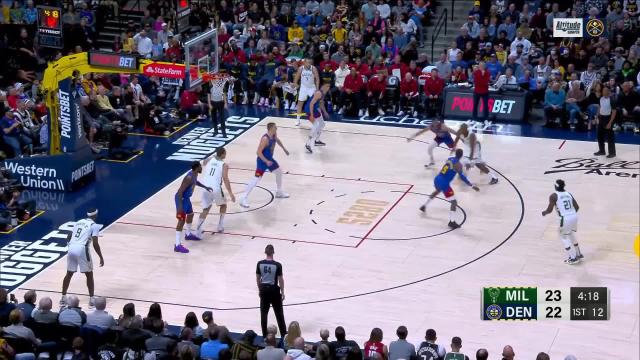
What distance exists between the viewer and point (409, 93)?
33.6 metres

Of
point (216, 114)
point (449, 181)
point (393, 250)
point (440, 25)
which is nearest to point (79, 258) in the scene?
point (393, 250)

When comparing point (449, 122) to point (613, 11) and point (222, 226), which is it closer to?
point (613, 11)

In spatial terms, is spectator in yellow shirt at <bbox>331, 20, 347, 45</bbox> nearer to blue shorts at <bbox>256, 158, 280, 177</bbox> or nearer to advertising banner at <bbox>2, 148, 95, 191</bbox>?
advertising banner at <bbox>2, 148, 95, 191</bbox>

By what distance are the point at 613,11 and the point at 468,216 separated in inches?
528

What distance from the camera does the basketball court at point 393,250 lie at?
20.0m

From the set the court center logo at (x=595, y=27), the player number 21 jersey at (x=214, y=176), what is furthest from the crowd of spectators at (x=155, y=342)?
the court center logo at (x=595, y=27)

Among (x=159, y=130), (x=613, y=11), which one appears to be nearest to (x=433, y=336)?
(x=159, y=130)

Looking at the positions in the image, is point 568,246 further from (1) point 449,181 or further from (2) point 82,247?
(2) point 82,247

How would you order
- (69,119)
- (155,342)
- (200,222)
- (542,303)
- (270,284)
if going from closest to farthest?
(542,303)
(155,342)
(270,284)
(200,222)
(69,119)

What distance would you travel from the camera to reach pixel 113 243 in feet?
77.7

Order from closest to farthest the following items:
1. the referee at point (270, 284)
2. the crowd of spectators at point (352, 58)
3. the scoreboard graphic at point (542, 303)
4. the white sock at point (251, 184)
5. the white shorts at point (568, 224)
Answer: the scoreboard graphic at point (542, 303) < the referee at point (270, 284) < the white shorts at point (568, 224) < the white sock at point (251, 184) < the crowd of spectators at point (352, 58)

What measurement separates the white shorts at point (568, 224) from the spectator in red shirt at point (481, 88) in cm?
1079

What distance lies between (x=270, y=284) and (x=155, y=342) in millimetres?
2994

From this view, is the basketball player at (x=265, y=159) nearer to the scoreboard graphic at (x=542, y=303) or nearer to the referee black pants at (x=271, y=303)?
the referee black pants at (x=271, y=303)
